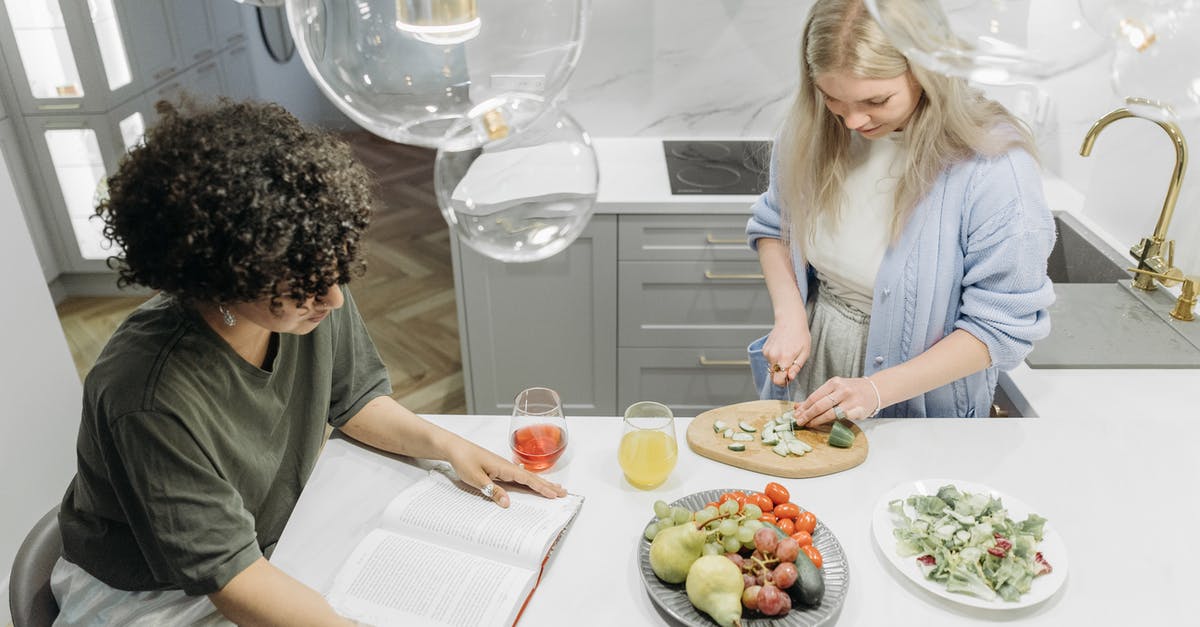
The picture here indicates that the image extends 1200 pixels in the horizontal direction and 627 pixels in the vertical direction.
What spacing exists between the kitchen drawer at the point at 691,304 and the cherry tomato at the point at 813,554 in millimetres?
1457

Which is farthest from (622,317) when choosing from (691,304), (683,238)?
(683,238)

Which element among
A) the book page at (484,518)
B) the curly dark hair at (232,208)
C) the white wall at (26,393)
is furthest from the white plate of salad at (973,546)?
the white wall at (26,393)

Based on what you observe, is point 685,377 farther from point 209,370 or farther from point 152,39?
point 152,39

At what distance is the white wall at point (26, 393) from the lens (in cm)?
218

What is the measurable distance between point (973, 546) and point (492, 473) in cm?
69

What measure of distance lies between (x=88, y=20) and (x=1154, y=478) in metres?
3.64

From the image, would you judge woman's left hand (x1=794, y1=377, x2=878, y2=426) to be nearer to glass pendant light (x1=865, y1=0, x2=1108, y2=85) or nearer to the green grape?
the green grape

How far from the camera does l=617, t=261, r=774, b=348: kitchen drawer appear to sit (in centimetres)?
258

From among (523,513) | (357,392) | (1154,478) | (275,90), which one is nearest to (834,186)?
(1154,478)

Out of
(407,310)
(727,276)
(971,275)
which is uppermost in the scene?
(971,275)

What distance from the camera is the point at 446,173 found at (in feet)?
2.78

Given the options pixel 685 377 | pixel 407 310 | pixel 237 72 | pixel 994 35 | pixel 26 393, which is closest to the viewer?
pixel 994 35

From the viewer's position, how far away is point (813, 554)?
117 cm

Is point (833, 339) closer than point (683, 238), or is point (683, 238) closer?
point (833, 339)
